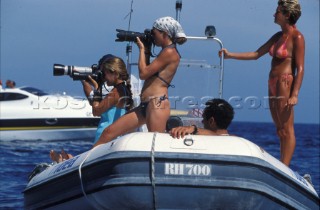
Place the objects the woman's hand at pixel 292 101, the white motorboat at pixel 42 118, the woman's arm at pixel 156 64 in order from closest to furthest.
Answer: the woman's arm at pixel 156 64
the woman's hand at pixel 292 101
the white motorboat at pixel 42 118

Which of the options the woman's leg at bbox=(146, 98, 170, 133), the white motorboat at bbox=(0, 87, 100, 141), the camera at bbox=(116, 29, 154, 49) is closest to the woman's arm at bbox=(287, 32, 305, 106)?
the woman's leg at bbox=(146, 98, 170, 133)

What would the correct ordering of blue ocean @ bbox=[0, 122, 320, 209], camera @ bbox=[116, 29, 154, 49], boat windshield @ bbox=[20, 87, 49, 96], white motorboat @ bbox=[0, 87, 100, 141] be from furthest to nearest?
boat windshield @ bbox=[20, 87, 49, 96]
white motorboat @ bbox=[0, 87, 100, 141]
blue ocean @ bbox=[0, 122, 320, 209]
camera @ bbox=[116, 29, 154, 49]

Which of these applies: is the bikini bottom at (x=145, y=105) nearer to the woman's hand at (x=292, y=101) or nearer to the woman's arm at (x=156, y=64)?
the woman's arm at (x=156, y=64)

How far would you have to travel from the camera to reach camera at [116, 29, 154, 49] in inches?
242

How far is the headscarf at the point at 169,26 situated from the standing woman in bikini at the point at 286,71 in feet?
2.99

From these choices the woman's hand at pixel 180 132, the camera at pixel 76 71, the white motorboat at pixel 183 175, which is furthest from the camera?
the camera at pixel 76 71

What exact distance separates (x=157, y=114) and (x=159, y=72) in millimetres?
319

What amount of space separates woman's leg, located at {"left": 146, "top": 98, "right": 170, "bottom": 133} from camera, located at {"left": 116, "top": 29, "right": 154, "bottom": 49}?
1.49ft

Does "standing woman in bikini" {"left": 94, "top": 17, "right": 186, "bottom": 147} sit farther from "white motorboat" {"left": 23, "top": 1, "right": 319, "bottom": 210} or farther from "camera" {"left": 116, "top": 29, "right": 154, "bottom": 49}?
"white motorboat" {"left": 23, "top": 1, "right": 319, "bottom": 210}

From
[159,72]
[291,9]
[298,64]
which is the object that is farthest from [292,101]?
[159,72]

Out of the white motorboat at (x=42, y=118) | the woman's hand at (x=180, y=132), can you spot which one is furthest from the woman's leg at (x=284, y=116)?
the white motorboat at (x=42, y=118)

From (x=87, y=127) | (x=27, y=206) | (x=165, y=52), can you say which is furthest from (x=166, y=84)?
(x=87, y=127)

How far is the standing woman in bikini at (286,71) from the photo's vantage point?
250 inches

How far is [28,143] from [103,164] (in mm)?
13415
